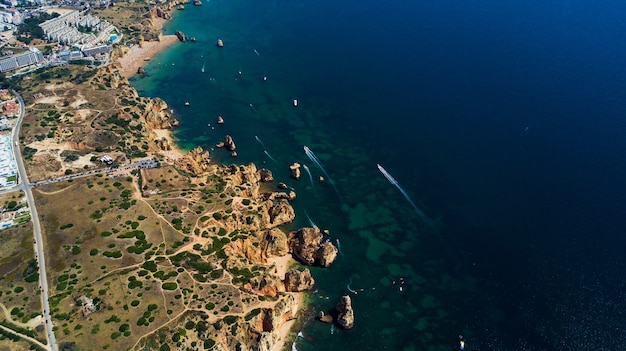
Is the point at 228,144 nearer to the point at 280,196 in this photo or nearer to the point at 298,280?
the point at 280,196

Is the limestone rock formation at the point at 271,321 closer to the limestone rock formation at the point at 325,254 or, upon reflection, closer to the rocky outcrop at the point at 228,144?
the limestone rock formation at the point at 325,254

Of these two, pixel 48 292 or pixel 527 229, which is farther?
pixel 527 229

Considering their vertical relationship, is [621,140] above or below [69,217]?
above

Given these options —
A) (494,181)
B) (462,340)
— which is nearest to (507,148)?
(494,181)

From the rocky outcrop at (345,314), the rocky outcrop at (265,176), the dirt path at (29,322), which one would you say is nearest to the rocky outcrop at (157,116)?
the rocky outcrop at (265,176)

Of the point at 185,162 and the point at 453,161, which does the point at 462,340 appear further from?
the point at 185,162

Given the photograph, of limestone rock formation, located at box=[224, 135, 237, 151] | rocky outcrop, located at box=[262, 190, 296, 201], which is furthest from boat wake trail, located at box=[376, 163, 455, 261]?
limestone rock formation, located at box=[224, 135, 237, 151]
